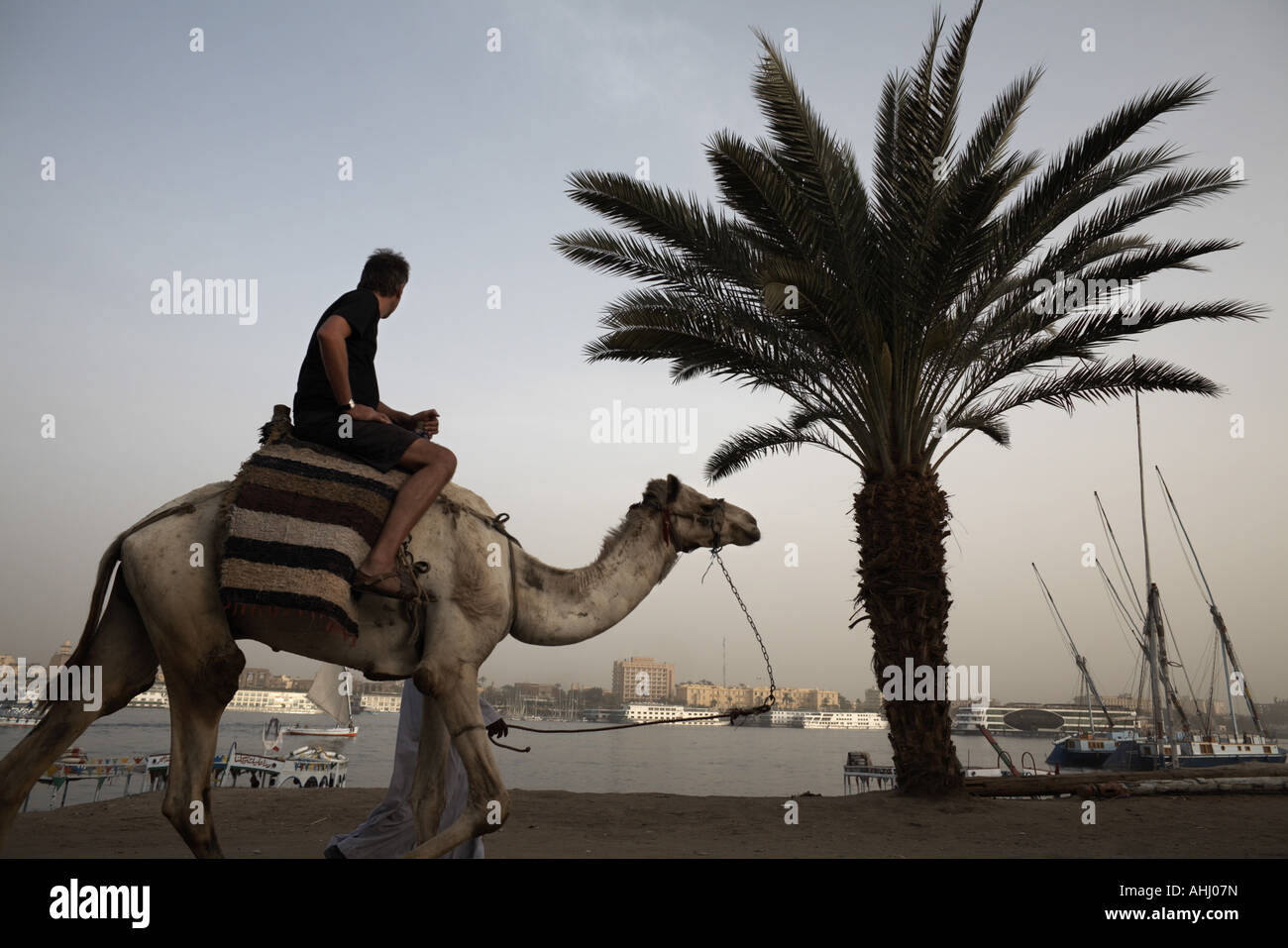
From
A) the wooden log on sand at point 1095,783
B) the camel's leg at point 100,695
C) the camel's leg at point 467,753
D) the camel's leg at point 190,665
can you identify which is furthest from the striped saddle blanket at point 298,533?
the wooden log on sand at point 1095,783

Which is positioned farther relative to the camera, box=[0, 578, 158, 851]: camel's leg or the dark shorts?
the dark shorts

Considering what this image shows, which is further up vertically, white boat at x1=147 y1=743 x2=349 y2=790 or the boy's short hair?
the boy's short hair

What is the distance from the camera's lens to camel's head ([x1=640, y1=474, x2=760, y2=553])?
5.32 m

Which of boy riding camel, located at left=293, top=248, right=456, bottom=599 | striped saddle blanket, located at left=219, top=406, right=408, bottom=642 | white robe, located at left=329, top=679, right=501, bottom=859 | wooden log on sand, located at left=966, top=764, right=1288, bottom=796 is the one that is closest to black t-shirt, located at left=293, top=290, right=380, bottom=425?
boy riding camel, located at left=293, top=248, right=456, bottom=599

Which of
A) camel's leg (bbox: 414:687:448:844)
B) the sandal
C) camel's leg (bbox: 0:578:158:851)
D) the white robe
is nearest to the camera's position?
camel's leg (bbox: 0:578:158:851)

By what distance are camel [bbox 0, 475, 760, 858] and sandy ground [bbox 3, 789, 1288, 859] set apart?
3.33 m

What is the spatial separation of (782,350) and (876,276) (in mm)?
1496

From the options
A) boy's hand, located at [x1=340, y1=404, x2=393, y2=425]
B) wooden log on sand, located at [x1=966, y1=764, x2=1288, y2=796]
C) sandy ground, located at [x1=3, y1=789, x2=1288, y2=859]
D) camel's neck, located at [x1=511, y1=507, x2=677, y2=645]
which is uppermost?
boy's hand, located at [x1=340, y1=404, x2=393, y2=425]

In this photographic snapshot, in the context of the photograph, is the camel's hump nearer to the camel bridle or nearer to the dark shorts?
the dark shorts

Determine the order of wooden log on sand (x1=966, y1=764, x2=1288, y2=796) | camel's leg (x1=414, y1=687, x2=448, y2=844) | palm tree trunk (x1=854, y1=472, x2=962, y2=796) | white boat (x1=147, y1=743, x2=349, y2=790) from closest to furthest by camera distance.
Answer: camel's leg (x1=414, y1=687, x2=448, y2=844) < palm tree trunk (x1=854, y1=472, x2=962, y2=796) < wooden log on sand (x1=966, y1=764, x2=1288, y2=796) < white boat (x1=147, y1=743, x2=349, y2=790)

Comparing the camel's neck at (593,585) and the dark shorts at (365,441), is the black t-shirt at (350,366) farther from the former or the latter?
the camel's neck at (593,585)

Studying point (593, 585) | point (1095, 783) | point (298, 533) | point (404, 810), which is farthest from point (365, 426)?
point (1095, 783)

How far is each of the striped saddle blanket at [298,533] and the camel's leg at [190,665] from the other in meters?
0.15
